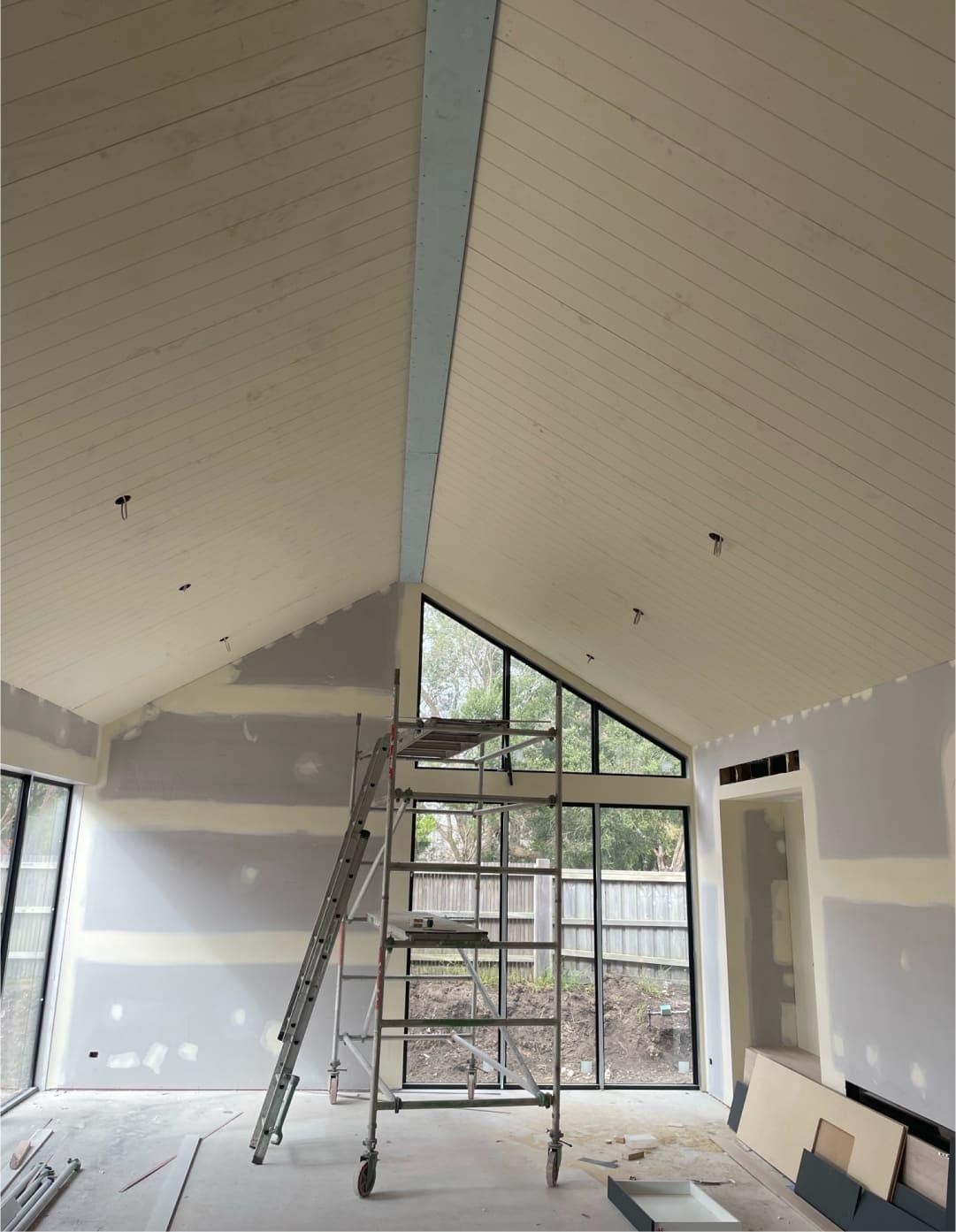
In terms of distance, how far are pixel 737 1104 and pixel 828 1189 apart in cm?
148

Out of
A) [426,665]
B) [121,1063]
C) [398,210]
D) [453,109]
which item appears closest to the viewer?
[453,109]

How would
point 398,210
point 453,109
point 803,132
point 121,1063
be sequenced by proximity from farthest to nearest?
1. point 121,1063
2. point 398,210
3. point 453,109
4. point 803,132

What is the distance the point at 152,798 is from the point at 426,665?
7.85 ft

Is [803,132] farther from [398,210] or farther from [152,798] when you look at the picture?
[152,798]

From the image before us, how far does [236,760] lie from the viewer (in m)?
6.73

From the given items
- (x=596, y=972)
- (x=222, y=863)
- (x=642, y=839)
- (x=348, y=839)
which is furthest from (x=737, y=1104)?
(x=222, y=863)

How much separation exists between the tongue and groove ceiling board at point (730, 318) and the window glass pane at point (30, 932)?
3.80m

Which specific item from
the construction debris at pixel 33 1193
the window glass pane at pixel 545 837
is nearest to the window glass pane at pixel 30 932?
the construction debris at pixel 33 1193

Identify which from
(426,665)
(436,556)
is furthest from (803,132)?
(426,665)

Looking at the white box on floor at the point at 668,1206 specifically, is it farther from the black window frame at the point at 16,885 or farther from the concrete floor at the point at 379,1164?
the black window frame at the point at 16,885

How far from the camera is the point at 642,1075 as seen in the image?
6691mm

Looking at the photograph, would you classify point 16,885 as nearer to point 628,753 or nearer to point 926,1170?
point 628,753

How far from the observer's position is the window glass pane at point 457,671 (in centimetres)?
721

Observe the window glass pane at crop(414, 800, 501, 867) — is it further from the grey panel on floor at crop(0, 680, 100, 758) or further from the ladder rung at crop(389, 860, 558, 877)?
the grey panel on floor at crop(0, 680, 100, 758)
